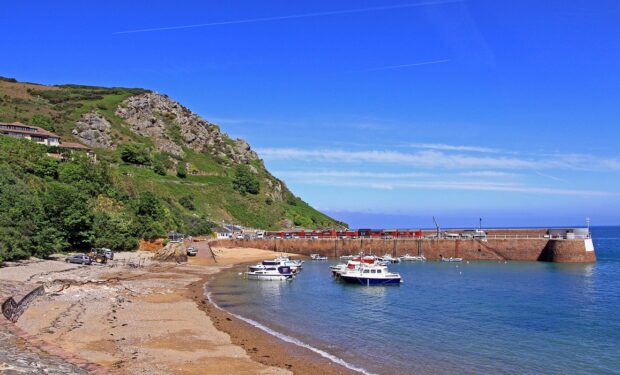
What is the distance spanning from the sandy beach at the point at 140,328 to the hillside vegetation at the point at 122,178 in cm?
1052

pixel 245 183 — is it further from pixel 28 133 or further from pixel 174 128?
pixel 28 133

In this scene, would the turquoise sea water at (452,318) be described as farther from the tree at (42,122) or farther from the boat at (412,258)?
the tree at (42,122)

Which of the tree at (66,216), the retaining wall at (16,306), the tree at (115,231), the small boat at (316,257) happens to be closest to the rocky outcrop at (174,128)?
the small boat at (316,257)

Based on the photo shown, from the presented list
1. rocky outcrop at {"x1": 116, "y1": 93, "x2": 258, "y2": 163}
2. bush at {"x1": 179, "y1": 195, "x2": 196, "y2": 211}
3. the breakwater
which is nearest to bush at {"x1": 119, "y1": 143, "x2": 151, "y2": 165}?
rocky outcrop at {"x1": 116, "y1": 93, "x2": 258, "y2": 163}

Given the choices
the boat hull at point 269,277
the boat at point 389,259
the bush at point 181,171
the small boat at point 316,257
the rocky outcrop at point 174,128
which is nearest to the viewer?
the boat hull at point 269,277

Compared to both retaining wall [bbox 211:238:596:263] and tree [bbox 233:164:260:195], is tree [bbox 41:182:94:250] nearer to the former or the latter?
retaining wall [bbox 211:238:596:263]

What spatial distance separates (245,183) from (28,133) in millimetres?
62108

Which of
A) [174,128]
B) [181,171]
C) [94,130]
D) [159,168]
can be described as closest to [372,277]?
[159,168]

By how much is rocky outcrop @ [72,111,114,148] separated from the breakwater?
6373 centimetres

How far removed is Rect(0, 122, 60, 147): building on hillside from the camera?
10978cm

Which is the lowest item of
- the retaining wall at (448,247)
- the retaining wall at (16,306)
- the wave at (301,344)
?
the wave at (301,344)

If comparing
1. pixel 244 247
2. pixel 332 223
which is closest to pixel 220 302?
pixel 244 247

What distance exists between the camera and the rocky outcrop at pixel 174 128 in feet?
565

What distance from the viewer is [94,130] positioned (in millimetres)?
153250
